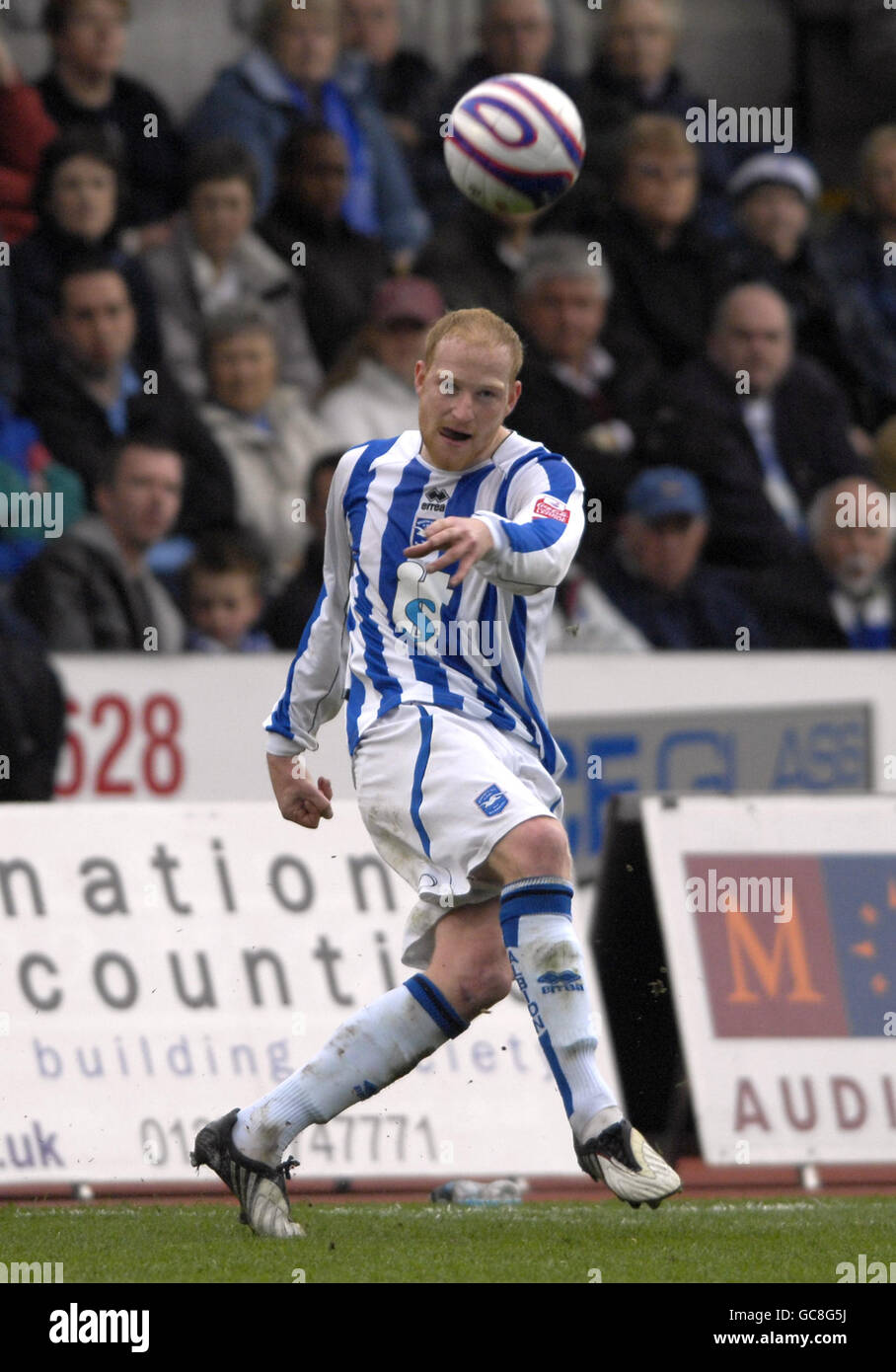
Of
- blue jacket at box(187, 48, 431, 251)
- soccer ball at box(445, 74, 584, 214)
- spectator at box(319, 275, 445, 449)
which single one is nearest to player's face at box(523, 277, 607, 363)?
spectator at box(319, 275, 445, 449)

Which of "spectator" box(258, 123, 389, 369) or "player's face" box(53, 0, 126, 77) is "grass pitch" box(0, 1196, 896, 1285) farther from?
"player's face" box(53, 0, 126, 77)

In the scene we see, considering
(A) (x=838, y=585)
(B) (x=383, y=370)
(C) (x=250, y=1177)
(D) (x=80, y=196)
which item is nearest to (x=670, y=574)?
(A) (x=838, y=585)

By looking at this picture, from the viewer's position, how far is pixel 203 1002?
727 centimetres

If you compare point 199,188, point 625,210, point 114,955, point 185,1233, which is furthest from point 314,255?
point 185,1233

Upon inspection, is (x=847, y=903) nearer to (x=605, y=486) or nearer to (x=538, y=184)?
(x=538, y=184)

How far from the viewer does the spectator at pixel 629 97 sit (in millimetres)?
12117

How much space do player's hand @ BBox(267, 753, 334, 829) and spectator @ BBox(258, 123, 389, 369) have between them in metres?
6.22

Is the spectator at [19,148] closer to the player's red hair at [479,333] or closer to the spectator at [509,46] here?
the spectator at [509,46]

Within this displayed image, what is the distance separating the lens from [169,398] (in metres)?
10.9

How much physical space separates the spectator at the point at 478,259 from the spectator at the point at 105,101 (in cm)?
144

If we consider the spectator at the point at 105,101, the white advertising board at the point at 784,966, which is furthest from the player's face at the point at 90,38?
the white advertising board at the point at 784,966

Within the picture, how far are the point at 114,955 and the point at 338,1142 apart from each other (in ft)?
3.20

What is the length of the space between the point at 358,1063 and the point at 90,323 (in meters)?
6.41

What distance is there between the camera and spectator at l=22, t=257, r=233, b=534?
10586 millimetres
